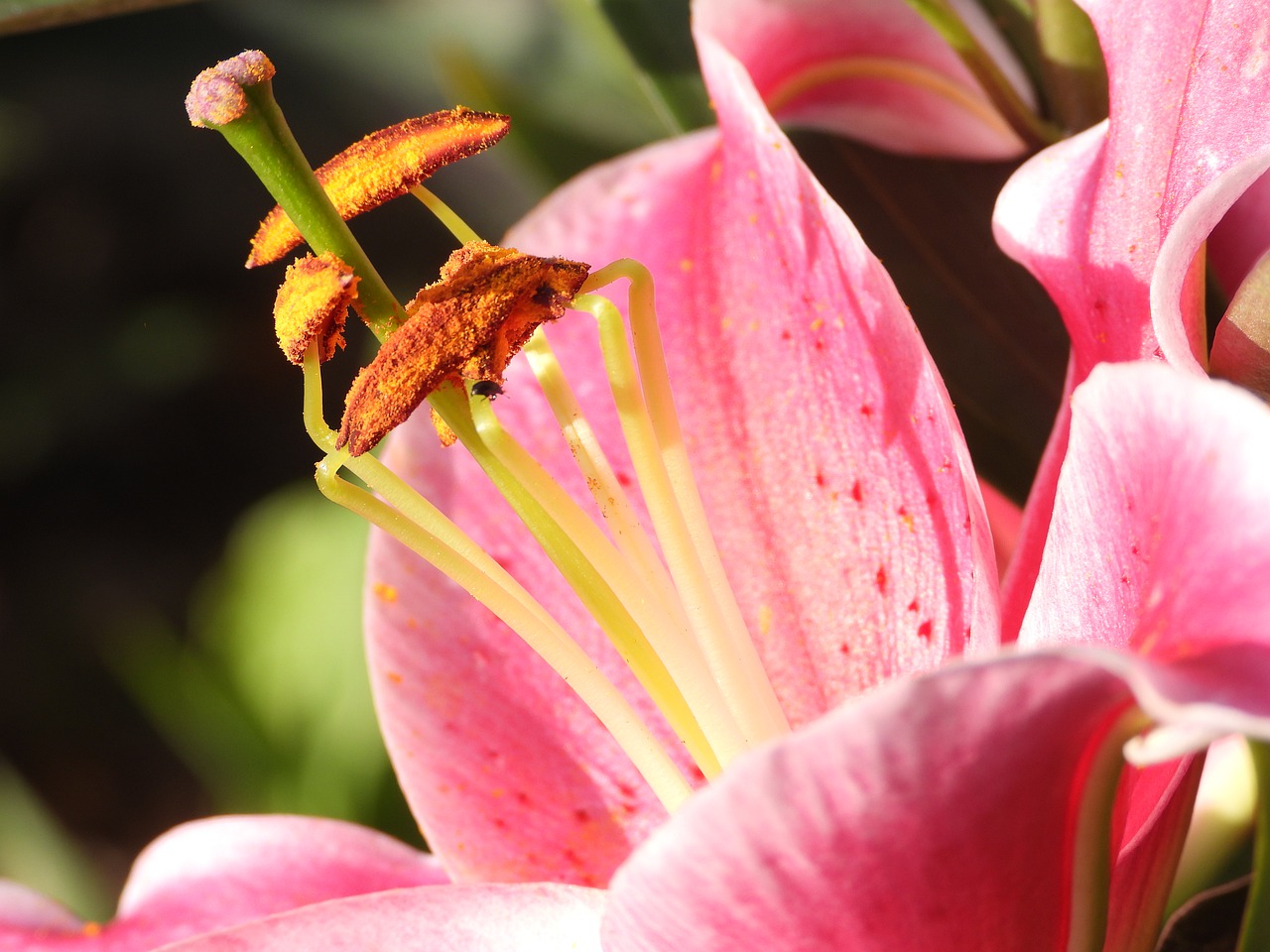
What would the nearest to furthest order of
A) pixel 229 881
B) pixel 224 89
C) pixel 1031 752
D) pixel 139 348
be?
1. pixel 1031 752
2. pixel 224 89
3. pixel 229 881
4. pixel 139 348

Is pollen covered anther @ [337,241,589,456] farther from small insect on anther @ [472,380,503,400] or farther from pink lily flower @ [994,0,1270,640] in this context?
pink lily flower @ [994,0,1270,640]

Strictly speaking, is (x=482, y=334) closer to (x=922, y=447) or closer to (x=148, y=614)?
(x=922, y=447)

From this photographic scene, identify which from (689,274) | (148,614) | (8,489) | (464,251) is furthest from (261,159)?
(8,489)

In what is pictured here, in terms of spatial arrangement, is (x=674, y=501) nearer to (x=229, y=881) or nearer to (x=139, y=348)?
(x=229, y=881)

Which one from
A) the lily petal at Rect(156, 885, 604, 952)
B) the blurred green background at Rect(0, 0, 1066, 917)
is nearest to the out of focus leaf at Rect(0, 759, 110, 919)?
the blurred green background at Rect(0, 0, 1066, 917)

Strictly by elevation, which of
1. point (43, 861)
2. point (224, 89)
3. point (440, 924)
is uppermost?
point (224, 89)

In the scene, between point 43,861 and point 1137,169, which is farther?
point 43,861

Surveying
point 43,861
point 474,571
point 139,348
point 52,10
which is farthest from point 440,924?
point 139,348

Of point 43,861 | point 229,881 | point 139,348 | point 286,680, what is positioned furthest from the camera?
point 139,348
